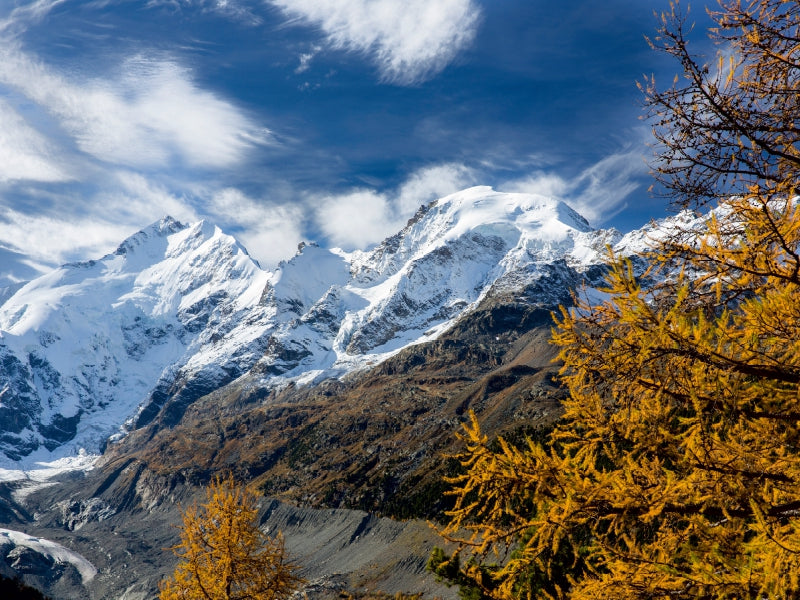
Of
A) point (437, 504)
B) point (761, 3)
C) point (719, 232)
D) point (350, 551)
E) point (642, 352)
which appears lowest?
point (350, 551)

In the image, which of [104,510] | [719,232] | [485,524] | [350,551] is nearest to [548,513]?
[485,524]

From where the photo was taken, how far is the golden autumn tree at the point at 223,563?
15219mm

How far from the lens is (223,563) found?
1537 centimetres

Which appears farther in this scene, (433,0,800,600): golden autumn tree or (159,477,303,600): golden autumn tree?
(159,477,303,600): golden autumn tree

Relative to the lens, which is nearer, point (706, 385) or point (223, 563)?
point (706, 385)

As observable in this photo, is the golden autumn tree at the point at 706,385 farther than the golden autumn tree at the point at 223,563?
No

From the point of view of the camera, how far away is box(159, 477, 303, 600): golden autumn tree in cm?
1522

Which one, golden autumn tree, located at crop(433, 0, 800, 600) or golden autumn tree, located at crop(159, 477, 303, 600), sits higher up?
golden autumn tree, located at crop(433, 0, 800, 600)

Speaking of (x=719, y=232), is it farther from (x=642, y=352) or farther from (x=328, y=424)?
(x=328, y=424)

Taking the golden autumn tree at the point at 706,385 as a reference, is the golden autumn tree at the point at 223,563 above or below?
below

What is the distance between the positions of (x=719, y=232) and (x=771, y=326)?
1143 millimetres

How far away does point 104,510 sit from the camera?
628 ft

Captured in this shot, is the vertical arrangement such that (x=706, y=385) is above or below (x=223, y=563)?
above

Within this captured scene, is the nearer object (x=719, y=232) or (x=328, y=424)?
(x=719, y=232)
